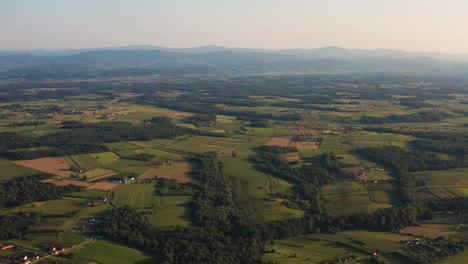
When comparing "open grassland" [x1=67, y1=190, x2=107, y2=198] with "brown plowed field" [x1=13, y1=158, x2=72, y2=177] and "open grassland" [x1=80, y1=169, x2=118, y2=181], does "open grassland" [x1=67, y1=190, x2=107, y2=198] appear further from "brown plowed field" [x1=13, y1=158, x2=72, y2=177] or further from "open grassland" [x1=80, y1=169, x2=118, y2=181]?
"brown plowed field" [x1=13, y1=158, x2=72, y2=177]

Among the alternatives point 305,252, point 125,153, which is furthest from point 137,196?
point 305,252

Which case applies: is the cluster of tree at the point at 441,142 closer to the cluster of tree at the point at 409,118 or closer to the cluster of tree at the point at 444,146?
the cluster of tree at the point at 444,146

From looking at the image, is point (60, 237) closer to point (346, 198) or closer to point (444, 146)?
point (346, 198)

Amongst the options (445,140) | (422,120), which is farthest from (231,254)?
(422,120)

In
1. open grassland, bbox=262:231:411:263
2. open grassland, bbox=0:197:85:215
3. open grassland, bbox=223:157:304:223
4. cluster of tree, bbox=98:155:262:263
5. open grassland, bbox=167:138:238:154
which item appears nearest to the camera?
cluster of tree, bbox=98:155:262:263

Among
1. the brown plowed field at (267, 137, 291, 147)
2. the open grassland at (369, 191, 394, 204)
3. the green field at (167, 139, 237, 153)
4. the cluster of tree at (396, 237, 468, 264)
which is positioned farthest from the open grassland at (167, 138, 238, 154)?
the cluster of tree at (396, 237, 468, 264)

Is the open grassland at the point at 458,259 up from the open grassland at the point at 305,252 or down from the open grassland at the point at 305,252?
up

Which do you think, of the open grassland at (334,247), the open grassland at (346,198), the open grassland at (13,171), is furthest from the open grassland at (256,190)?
the open grassland at (13,171)
